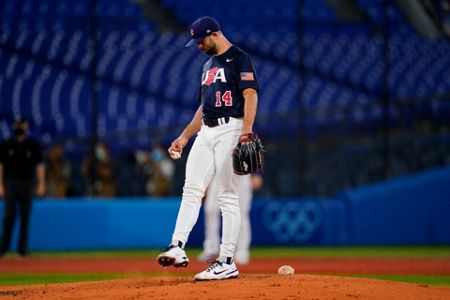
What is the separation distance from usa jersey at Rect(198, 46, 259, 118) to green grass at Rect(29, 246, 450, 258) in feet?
24.1

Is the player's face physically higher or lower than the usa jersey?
higher

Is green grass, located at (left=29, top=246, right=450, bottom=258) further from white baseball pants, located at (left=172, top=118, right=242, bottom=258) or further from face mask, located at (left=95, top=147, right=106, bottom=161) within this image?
white baseball pants, located at (left=172, top=118, right=242, bottom=258)

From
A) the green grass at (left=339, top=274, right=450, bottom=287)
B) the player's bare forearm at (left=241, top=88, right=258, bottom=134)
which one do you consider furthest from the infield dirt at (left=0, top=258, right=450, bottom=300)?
the green grass at (left=339, top=274, right=450, bottom=287)

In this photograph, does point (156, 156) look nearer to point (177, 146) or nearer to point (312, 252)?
point (312, 252)

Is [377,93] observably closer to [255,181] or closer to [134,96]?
[134,96]

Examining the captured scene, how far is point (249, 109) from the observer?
7609 millimetres

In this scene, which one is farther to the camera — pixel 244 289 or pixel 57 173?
pixel 57 173

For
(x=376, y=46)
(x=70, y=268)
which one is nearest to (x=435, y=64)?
(x=376, y=46)

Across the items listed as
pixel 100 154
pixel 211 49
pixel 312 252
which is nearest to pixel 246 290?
pixel 211 49

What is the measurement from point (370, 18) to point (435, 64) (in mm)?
2709

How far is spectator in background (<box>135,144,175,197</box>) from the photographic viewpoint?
712 inches

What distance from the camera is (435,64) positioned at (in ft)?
78.7

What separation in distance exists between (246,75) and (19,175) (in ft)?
24.8

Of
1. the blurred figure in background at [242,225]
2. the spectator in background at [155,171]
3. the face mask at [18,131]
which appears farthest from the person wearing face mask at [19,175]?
the spectator in background at [155,171]
